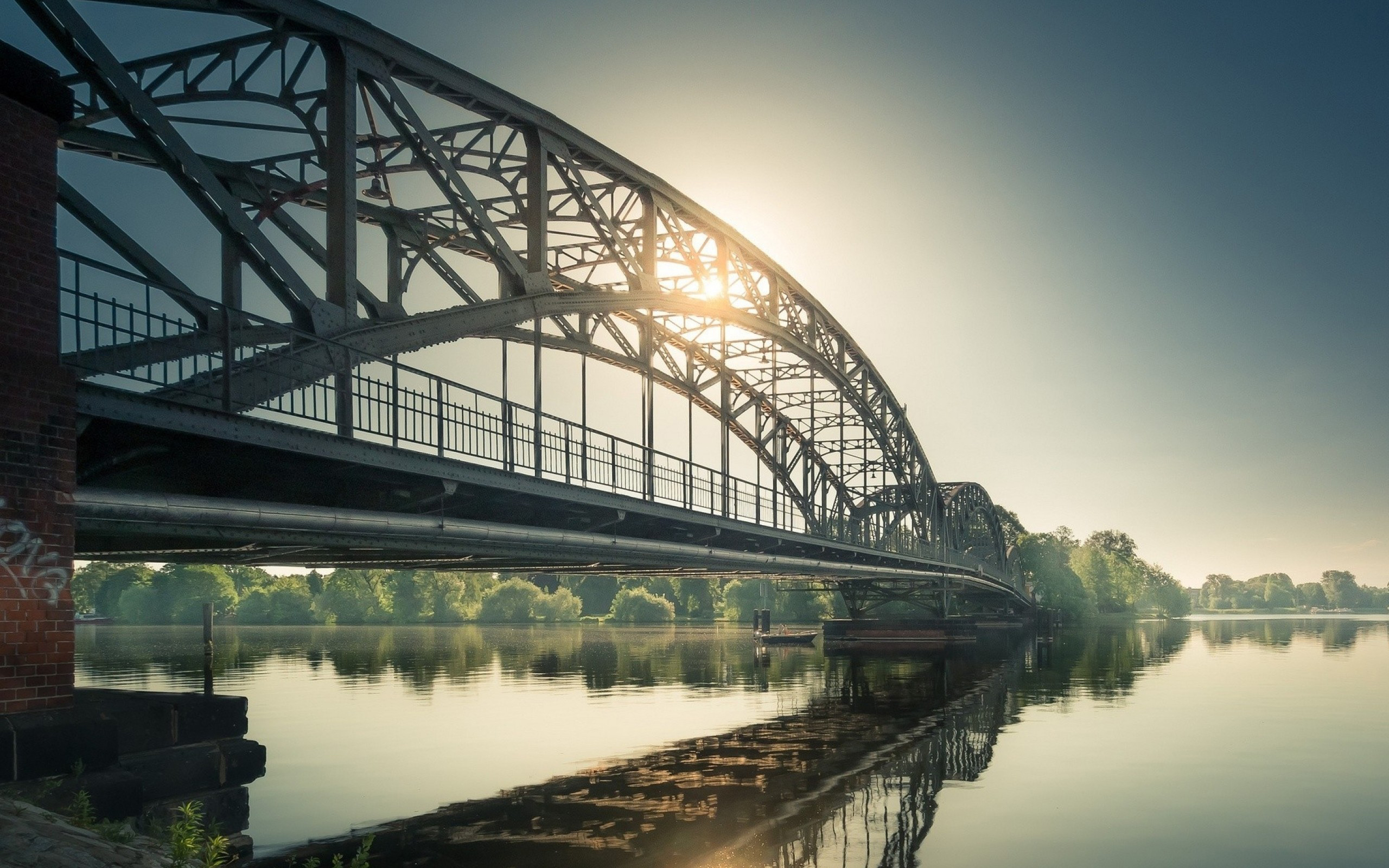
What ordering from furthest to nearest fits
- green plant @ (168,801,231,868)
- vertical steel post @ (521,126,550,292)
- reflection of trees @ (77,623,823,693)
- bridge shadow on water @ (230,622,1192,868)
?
reflection of trees @ (77,623,823,693), vertical steel post @ (521,126,550,292), bridge shadow on water @ (230,622,1192,868), green plant @ (168,801,231,868)

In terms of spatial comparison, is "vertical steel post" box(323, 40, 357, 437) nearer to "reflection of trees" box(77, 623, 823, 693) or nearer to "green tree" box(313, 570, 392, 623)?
"reflection of trees" box(77, 623, 823, 693)

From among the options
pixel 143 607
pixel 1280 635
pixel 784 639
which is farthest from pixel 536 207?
pixel 143 607

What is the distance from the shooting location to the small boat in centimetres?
8469

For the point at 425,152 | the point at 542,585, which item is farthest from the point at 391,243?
the point at 542,585

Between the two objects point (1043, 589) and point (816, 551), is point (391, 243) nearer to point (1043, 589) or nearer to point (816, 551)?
point (816, 551)

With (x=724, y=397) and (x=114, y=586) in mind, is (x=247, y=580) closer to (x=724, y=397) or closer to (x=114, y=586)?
(x=114, y=586)

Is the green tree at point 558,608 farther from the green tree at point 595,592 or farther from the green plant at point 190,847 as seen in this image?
the green plant at point 190,847

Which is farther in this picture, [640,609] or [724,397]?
[640,609]

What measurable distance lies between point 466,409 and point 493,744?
35.4 ft

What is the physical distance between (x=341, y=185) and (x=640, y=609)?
14782cm

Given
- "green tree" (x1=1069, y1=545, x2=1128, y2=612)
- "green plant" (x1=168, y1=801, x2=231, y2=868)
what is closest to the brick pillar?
"green plant" (x1=168, y1=801, x2=231, y2=868)

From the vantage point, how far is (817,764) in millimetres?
24500

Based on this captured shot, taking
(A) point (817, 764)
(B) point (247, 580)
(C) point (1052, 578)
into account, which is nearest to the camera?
(A) point (817, 764)

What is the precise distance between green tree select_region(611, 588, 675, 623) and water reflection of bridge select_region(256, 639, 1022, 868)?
13129cm
